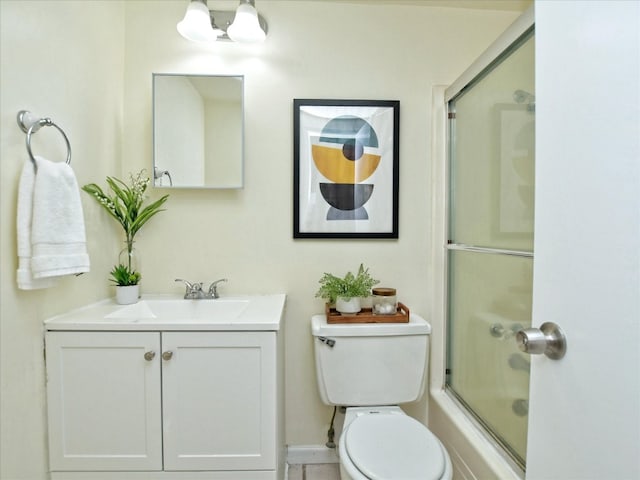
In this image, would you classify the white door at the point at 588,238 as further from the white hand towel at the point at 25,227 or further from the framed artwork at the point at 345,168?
the white hand towel at the point at 25,227

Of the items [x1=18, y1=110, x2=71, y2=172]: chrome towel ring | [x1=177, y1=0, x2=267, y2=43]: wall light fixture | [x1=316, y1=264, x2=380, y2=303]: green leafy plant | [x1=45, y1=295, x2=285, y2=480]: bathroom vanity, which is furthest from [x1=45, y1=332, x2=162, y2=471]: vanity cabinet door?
[x1=177, y1=0, x2=267, y2=43]: wall light fixture

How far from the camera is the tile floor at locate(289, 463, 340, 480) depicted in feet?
4.85

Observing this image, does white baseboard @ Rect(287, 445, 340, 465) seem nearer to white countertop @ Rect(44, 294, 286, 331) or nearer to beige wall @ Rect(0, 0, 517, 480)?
beige wall @ Rect(0, 0, 517, 480)

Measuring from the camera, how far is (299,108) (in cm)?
155

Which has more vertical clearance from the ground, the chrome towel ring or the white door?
the chrome towel ring

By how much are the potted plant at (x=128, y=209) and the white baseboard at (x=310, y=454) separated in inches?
42.9

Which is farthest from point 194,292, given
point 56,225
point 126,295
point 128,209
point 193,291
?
point 56,225

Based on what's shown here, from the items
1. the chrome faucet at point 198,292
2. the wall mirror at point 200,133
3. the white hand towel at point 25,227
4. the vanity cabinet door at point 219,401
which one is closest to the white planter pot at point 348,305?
the vanity cabinet door at point 219,401

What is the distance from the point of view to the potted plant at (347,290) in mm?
1429

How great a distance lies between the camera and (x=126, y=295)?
1.39 m

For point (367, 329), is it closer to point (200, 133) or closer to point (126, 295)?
point (126, 295)

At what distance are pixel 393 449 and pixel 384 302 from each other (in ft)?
1.86

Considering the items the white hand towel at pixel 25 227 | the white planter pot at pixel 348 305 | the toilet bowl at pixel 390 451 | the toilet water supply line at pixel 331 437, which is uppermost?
the white hand towel at pixel 25 227

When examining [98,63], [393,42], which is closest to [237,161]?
[98,63]
